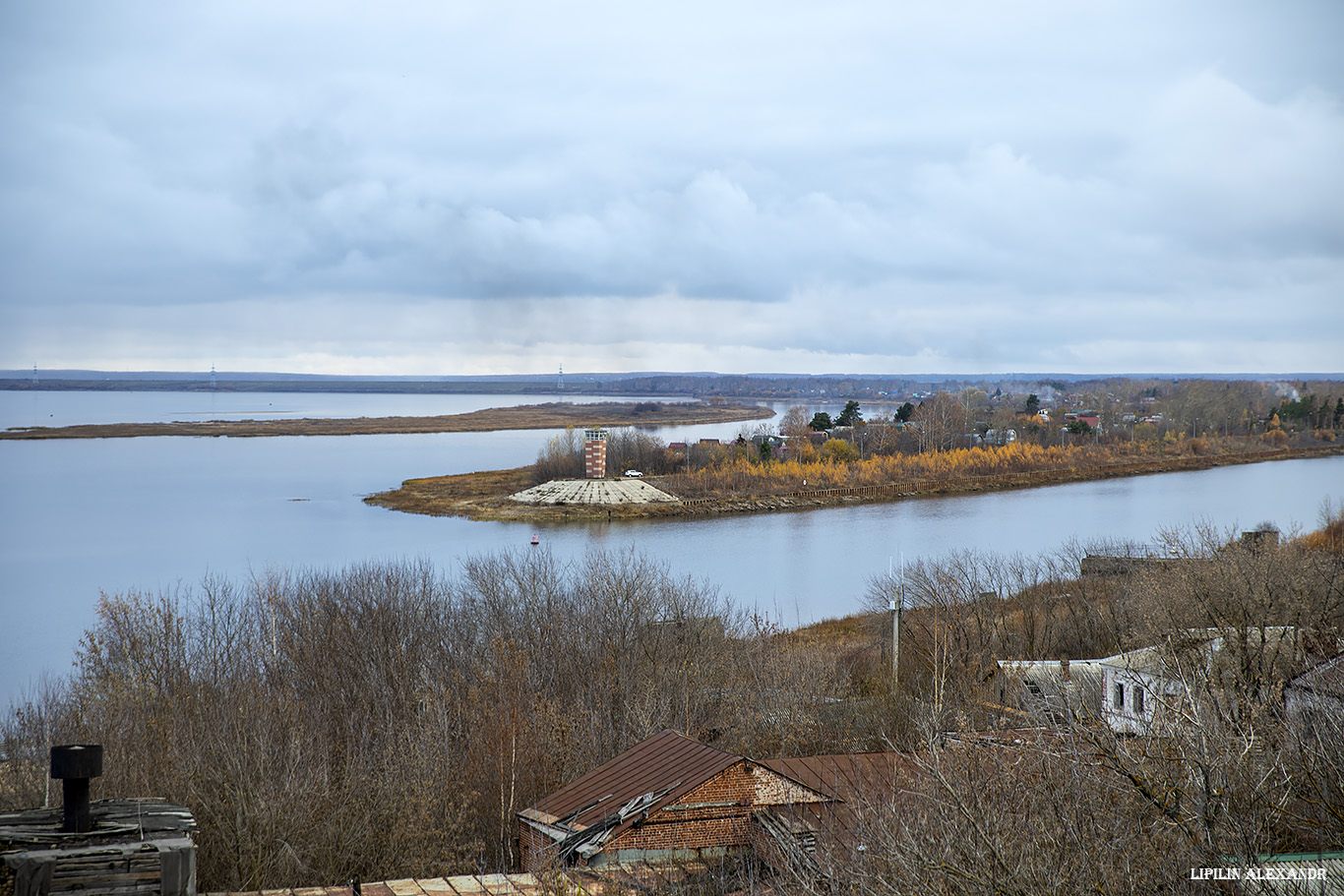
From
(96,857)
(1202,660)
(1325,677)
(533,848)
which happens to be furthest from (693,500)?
(96,857)

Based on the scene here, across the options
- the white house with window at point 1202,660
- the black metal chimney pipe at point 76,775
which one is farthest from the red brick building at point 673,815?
the white house with window at point 1202,660

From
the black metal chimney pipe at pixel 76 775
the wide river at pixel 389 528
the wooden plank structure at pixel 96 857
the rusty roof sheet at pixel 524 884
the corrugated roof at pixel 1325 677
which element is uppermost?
the black metal chimney pipe at pixel 76 775

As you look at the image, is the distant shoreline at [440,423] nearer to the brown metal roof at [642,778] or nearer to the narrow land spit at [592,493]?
the narrow land spit at [592,493]

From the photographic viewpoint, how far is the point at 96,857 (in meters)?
6.92

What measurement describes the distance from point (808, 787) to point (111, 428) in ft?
414

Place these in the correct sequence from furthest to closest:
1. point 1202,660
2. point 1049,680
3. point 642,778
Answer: point 1049,680 < point 1202,660 < point 642,778

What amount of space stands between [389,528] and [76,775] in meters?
46.4

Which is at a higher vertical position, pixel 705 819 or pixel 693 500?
pixel 705 819

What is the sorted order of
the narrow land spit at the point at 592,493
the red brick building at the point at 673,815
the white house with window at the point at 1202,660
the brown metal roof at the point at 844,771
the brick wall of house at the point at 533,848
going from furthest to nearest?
1. the narrow land spit at the point at 592,493
2. the white house with window at the point at 1202,660
3. the brown metal roof at the point at 844,771
4. the red brick building at the point at 673,815
5. the brick wall of house at the point at 533,848

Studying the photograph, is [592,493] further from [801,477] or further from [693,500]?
[801,477]

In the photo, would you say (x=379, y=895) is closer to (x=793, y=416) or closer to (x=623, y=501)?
(x=623, y=501)

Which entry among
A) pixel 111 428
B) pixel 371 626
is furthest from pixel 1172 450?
pixel 111 428

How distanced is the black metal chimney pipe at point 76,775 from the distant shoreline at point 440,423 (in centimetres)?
11481

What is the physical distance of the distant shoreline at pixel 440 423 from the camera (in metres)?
116
